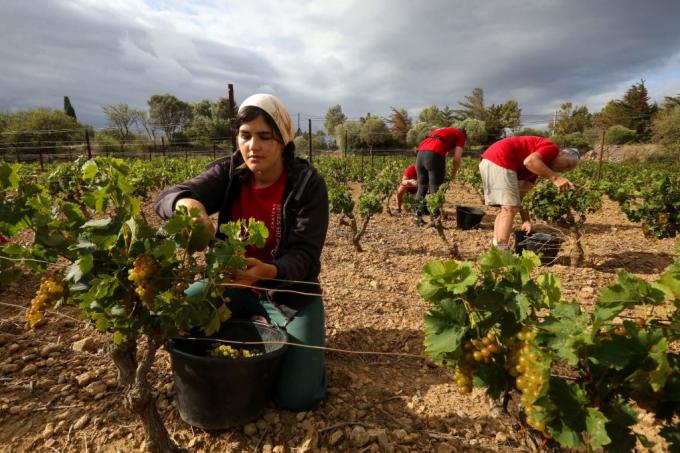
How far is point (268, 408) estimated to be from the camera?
220 cm

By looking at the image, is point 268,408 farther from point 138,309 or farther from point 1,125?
point 1,125

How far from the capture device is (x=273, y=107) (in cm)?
207

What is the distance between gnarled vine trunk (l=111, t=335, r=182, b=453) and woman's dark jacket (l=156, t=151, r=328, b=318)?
692 millimetres

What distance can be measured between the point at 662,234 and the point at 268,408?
5520 mm

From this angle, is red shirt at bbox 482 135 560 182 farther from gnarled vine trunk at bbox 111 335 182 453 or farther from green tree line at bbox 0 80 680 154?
green tree line at bbox 0 80 680 154

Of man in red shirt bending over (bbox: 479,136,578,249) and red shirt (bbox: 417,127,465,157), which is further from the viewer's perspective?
red shirt (bbox: 417,127,465,157)

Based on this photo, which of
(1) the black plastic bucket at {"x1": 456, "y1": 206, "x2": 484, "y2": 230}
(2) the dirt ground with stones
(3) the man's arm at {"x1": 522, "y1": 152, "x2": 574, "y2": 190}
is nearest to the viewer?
(2) the dirt ground with stones

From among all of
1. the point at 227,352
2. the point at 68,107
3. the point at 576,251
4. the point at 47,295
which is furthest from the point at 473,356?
the point at 68,107

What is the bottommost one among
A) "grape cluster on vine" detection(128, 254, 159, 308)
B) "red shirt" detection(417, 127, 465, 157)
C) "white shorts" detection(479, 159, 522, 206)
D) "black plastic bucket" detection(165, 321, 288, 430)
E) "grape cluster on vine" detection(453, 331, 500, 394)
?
"black plastic bucket" detection(165, 321, 288, 430)

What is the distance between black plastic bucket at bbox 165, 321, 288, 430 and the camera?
182 centimetres

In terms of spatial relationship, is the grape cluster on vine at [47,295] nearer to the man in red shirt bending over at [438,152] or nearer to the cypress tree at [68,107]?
the man in red shirt bending over at [438,152]

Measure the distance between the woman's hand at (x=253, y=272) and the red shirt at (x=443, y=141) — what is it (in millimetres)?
5253

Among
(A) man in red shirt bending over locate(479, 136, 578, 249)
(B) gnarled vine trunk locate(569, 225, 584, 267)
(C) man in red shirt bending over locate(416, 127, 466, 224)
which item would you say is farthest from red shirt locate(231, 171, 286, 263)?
(C) man in red shirt bending over locate(416, 127, 466, 224)

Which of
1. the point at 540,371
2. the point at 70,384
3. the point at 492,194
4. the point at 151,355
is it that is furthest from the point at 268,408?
the point at 492,194
